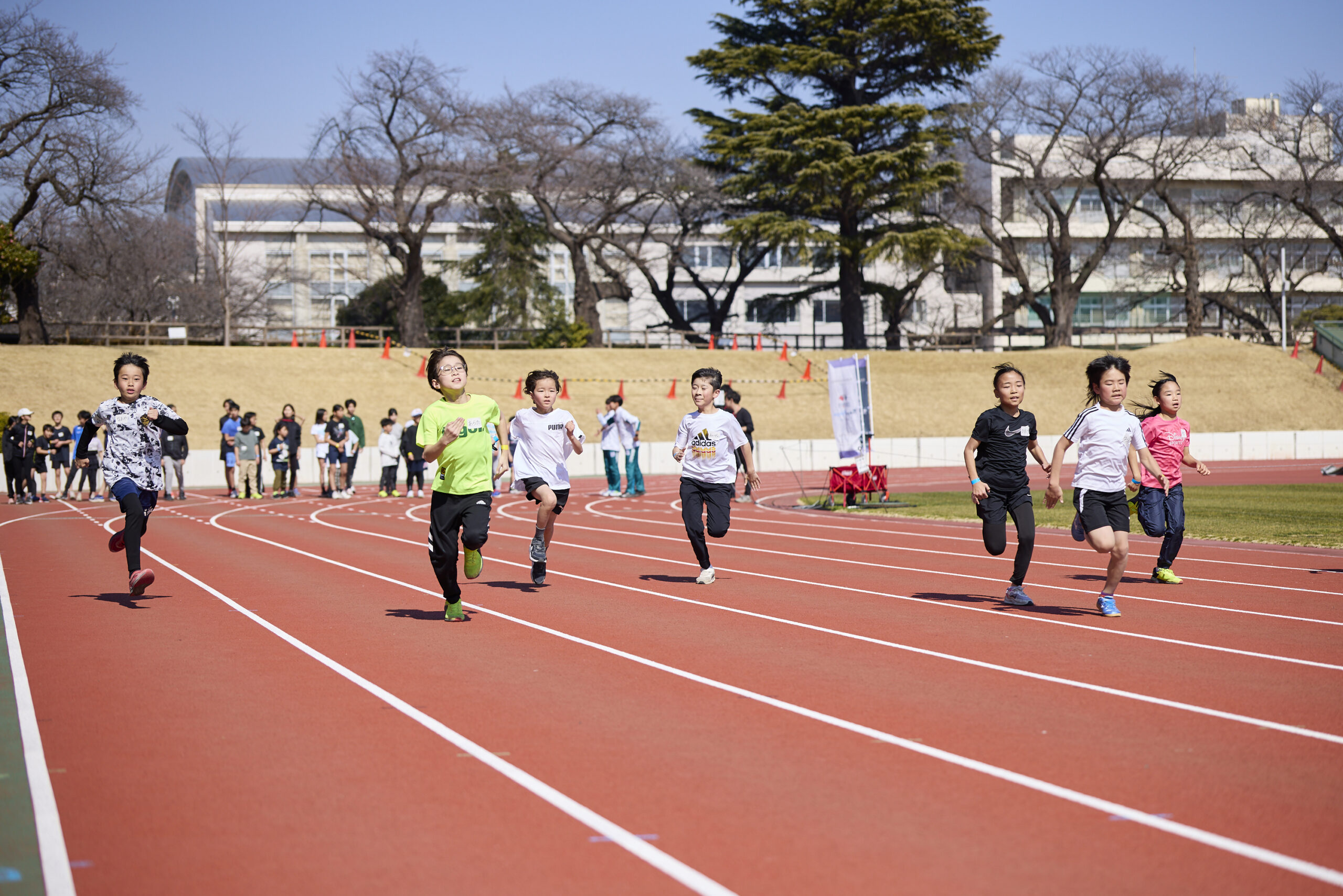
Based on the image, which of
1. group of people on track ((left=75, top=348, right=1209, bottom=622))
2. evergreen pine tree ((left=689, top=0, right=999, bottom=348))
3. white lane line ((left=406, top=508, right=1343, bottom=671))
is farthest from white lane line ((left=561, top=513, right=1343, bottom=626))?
evergreen pine tree ((left=689, top=0, right=999, bottom=348))

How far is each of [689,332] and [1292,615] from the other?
2015 inches

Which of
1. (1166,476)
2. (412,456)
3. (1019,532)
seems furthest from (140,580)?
(412,456)

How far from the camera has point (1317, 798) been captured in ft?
15.3

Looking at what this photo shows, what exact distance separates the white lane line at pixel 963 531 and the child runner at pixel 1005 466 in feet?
13.8

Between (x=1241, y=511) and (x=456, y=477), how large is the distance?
49.0 feet

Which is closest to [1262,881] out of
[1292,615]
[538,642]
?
[538,642]

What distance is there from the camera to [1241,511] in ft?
64.0

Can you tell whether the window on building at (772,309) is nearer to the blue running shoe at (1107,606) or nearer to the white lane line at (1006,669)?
the white lane line at (1006,669)

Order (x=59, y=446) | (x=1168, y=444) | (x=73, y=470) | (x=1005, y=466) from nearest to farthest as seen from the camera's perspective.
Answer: (x=1005, y=466), (x=1168, y=444), (x=59, y=446), (x=73, y=470)

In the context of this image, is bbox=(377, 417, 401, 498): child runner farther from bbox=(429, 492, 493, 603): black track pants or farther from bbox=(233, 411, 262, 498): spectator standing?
bbox=(429, 492, 493, 603): black track pants

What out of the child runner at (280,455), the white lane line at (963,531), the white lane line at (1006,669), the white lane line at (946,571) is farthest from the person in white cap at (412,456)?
the white lane line at (1006,669)

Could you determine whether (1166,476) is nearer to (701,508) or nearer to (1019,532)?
(1019,532)

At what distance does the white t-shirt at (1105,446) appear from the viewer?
9047 mm

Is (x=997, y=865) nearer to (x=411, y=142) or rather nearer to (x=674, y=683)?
(x=674, y=683)
